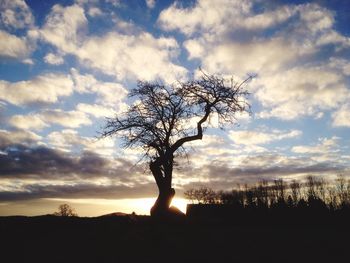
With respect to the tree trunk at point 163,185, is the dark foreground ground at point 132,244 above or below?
below

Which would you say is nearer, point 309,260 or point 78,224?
point 309,260

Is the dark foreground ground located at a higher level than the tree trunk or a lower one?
lower

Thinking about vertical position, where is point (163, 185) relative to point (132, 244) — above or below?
above

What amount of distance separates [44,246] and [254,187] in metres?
108

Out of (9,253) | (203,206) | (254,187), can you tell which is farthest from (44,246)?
(254,187)

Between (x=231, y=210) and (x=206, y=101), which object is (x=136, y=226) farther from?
(x=231, y=210)

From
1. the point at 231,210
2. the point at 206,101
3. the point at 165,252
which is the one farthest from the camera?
the point at 231,210

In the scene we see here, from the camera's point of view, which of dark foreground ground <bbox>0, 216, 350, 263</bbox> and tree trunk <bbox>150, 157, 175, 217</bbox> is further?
tree trunk <bbox>150, 157, 175, 217</bbox>

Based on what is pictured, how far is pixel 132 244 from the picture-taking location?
12.0 m

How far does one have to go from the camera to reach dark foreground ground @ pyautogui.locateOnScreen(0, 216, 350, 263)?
10.4 metres

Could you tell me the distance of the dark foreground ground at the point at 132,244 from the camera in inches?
409

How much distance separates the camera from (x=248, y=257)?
1080cm

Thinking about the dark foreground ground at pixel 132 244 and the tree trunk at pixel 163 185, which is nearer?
the dark foreground ground at pixel 132 244

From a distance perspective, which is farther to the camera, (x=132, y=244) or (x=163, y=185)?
(x=163, y=185)
